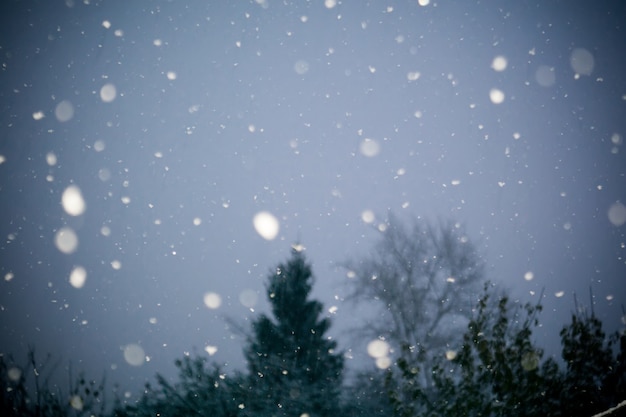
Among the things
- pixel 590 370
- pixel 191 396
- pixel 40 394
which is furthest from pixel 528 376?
pixel 40 394

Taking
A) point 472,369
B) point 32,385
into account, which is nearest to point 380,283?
point 472,369

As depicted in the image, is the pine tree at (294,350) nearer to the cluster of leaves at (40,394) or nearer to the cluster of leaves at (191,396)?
the cluster of leaves at (191,396)

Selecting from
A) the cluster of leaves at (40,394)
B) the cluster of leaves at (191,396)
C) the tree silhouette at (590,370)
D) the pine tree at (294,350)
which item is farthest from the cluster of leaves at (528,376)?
the cluster of leaves at (40,394)

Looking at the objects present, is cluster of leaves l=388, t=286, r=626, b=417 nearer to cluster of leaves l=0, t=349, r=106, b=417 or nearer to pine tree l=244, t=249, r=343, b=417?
pine tree l=244, t=249, r=343, b=417

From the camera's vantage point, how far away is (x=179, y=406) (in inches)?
253

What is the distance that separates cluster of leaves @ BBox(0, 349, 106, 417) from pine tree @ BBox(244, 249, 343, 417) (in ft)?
10.6

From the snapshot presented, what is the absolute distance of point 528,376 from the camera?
4297mm

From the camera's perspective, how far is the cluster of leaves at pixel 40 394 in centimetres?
561

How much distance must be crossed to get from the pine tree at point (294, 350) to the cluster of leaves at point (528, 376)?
3097mm

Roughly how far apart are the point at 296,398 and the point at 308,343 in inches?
118

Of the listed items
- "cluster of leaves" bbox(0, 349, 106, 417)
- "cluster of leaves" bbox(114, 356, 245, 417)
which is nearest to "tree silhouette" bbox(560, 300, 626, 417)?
"cluster of leaves" bbox(114, 356, 245, 417)

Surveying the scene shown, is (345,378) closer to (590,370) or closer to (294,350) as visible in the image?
(294,350)

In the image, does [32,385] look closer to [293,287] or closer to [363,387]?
[293,287]

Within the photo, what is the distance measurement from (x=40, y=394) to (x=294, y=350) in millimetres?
5903
